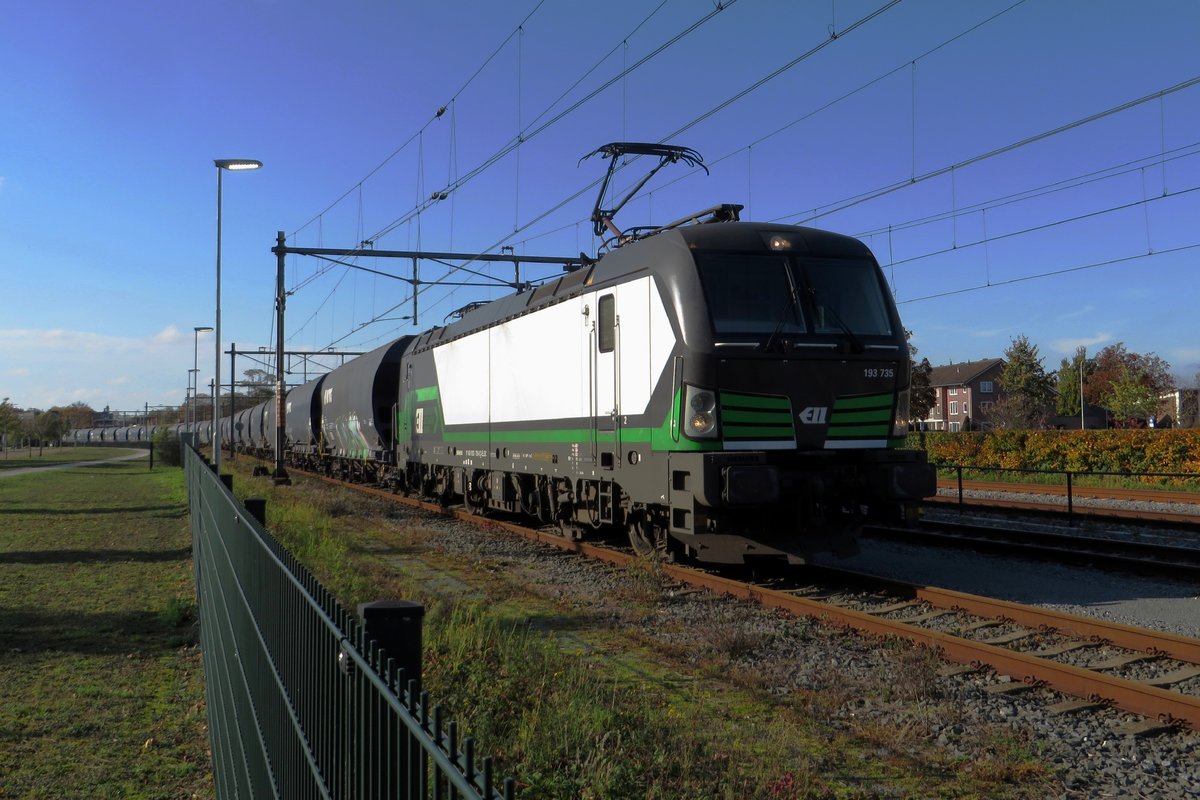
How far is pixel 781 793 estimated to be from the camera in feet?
14.8

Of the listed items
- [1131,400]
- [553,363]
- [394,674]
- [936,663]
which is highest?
[1131,400]

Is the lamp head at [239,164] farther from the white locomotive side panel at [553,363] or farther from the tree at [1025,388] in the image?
the tree at [1025,388]

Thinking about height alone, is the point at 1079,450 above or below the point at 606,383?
below

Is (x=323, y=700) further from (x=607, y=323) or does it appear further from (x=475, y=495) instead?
(x=475, y=495)

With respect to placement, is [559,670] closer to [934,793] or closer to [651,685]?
[651,685]

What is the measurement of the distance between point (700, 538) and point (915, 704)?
13.0ft

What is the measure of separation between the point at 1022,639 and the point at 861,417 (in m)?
3.13

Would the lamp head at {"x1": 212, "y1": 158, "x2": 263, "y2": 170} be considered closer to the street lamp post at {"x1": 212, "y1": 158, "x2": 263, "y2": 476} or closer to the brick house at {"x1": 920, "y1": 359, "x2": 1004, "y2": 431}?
the street lamp post at {"x1": 212, "y1": 158, "x2": 263, "y2": 476}

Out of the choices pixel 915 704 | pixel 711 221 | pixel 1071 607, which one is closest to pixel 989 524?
pixel 1071 607

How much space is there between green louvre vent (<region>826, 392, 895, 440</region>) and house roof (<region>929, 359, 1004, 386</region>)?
8154cm

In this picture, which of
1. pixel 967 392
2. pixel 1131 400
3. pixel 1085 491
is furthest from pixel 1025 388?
pixel 1085 491

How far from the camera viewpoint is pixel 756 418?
379 inches

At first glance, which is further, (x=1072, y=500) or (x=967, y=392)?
(x=967, y=392)

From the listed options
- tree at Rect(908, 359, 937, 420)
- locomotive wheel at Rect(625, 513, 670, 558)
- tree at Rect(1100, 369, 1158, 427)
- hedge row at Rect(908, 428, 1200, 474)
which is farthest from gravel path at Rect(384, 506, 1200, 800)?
tree at Rect(1100, 369, 1158, 427)
